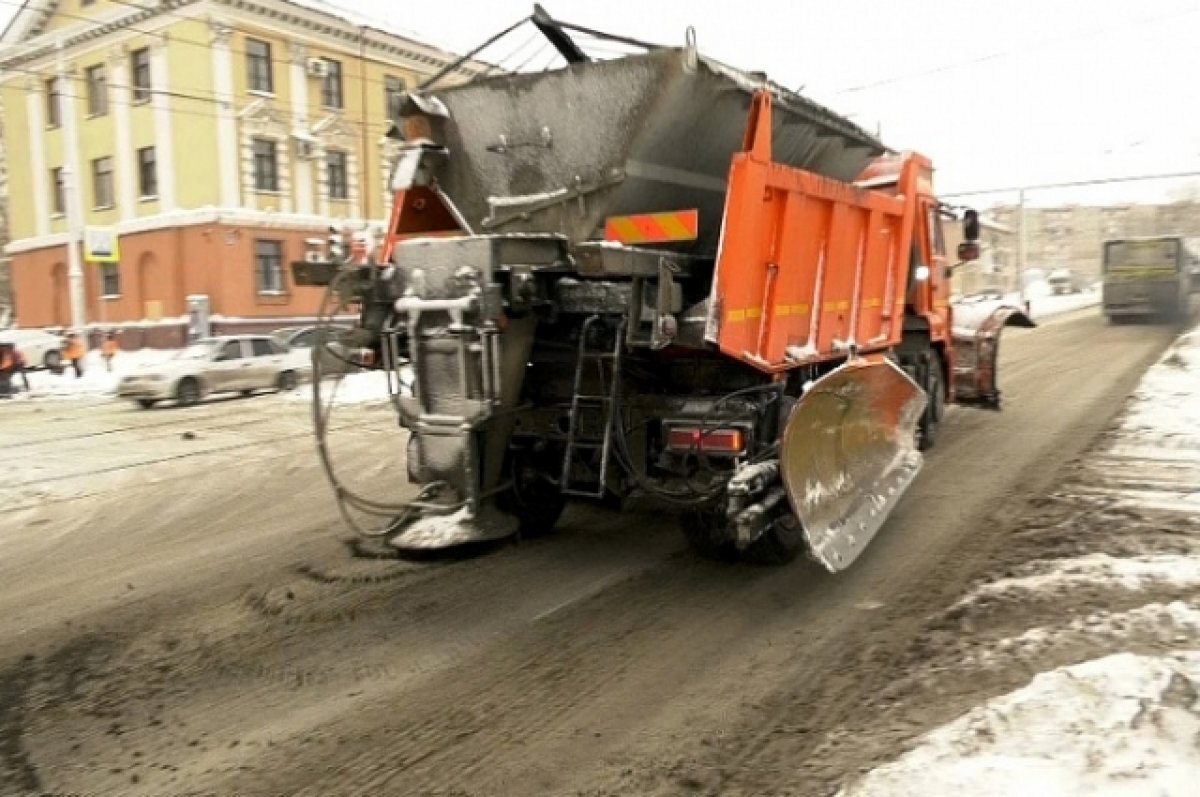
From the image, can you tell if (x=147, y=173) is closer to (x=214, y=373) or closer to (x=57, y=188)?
(x=57, y=188)

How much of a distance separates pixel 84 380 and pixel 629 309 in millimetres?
23240

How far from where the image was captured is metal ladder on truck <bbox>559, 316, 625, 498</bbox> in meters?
5.64

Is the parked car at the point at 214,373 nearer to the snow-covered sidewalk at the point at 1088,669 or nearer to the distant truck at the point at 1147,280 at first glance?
the snow-covered sidewalk at the point at 1088,669

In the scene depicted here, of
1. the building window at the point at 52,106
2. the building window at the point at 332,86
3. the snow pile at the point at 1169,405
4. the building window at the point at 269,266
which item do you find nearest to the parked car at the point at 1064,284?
the building window at the point at 332,86

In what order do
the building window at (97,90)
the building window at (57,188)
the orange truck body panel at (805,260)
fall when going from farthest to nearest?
the building window at (57,188) < the building window at (97,90) < the orange truck body panel at (805,260)

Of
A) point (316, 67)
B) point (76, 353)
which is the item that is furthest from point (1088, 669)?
point (316, 67)

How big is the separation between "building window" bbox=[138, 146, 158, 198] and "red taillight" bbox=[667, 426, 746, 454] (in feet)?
101

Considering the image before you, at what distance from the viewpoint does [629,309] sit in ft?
17.6

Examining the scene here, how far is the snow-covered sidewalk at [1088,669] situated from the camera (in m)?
3.21

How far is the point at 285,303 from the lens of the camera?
3222 cm

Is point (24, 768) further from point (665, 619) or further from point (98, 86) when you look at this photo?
point (98, 86)

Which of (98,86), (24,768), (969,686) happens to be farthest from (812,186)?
(98,86)

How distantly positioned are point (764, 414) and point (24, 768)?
3.87 metres

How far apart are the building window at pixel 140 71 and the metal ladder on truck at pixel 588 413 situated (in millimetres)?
30345
